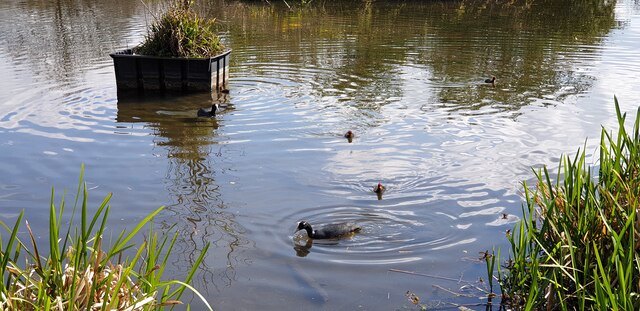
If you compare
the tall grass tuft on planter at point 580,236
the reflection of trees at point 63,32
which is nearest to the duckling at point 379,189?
the tall grass tuft on planter at point 580,236

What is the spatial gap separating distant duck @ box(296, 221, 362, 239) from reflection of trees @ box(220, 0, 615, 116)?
5885 mm

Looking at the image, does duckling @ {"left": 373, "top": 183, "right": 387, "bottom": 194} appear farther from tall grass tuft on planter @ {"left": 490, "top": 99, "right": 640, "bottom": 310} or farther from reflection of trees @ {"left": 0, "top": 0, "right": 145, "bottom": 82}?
reflection of trees @ {"left": 0, "top": 0, "right": 145, "bottom": 82}

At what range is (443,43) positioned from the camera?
1961cm

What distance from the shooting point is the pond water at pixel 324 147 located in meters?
6.21

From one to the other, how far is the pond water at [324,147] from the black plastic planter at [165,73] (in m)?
0.47

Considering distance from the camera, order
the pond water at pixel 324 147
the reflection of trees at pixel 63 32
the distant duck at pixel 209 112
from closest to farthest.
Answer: the pond water at pixel 324 147 < the distant duck at pixel 209 112 < the reflection of trees at pixel 63 32

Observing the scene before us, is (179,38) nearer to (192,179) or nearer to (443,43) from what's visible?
(192,179)

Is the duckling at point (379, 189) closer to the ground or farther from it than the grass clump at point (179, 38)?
closer to the ground

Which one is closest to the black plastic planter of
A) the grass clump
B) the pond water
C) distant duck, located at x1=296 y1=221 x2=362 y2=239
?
the grass clump

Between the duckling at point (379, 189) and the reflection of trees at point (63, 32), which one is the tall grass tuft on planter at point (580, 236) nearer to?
the duckling at point (379, 189)

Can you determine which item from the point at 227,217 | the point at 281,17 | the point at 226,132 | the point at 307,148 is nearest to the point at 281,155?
the point at 307,148

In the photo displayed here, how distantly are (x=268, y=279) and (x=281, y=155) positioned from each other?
3789mm

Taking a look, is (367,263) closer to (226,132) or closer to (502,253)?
(502,253)

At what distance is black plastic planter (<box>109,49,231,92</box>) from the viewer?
13.3 metres
